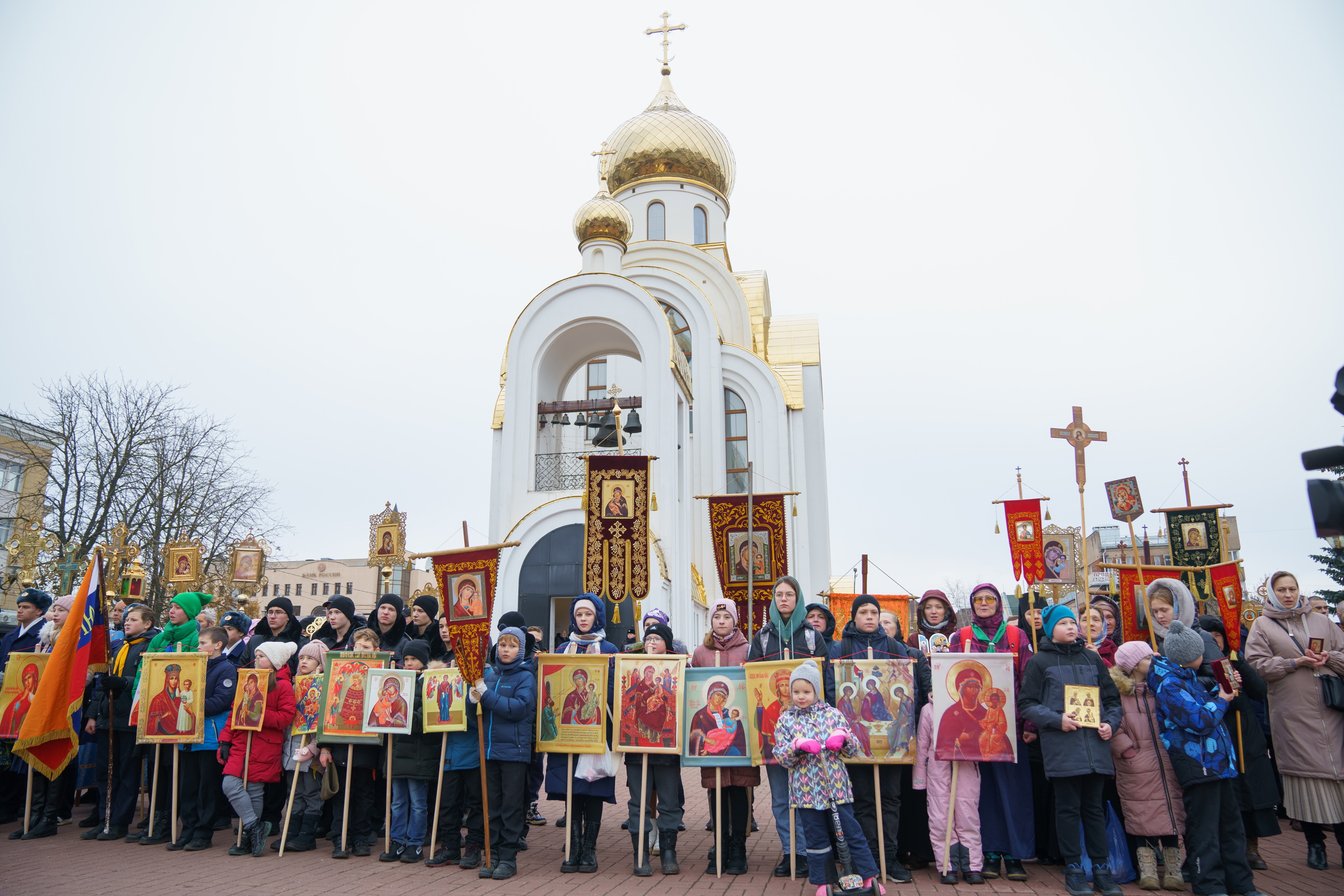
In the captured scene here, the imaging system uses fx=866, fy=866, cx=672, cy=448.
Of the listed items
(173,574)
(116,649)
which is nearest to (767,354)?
(173,574)

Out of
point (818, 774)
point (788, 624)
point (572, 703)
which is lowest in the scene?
point (818, 774)

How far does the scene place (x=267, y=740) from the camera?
6.77 m

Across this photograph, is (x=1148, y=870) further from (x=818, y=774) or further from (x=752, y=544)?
(x=752, y=544)

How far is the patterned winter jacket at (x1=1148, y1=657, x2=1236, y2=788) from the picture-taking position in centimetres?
540

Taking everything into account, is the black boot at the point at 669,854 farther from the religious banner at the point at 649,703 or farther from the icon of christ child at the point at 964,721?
the icon of christ child at the point at 964,721

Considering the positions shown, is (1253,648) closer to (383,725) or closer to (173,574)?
(383,725)

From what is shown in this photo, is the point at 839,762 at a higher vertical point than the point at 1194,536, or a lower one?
lower

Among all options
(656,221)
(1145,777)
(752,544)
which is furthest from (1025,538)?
(656,221)

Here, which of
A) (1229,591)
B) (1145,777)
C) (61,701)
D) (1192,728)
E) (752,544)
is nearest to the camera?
(1192,728)

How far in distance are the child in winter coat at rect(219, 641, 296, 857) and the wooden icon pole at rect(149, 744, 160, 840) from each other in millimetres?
667

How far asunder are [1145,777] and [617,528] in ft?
19.7

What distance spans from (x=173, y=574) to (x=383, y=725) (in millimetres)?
10907

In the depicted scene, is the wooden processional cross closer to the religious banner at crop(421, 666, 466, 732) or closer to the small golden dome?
the religious banner at crop(421, 666, 466, 732)

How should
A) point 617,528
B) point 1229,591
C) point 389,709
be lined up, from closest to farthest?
point 389,709 < point 1229,591 < point 617,528
